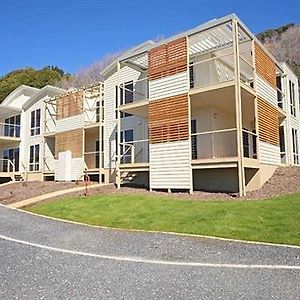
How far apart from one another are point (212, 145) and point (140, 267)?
13.1 metres

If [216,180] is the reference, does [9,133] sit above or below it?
above

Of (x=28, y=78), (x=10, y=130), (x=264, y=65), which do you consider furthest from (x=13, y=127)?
(x=28, y=78)

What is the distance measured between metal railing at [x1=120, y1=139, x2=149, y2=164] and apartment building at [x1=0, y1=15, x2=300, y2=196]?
69 millimetres

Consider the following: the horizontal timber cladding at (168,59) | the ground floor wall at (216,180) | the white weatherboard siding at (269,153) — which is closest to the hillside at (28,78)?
the horizontal timber cladding at (168,59)

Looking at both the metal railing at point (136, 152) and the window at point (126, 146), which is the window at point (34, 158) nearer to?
the window at point (126, 146)

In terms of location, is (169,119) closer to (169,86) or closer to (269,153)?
(169,86)

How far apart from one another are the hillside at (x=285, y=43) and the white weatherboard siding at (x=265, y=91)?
87.0 ft

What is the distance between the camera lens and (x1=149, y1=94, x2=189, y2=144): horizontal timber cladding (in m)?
17.1

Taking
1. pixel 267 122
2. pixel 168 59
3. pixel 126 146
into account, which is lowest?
pixel 126 146

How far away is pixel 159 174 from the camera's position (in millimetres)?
17656

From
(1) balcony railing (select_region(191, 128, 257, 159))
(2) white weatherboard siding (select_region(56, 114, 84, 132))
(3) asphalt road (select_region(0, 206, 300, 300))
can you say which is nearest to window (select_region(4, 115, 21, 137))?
(2) white weatherboard siding (select_region(56, 114, 84, 132))

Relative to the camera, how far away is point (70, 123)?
1115 inches

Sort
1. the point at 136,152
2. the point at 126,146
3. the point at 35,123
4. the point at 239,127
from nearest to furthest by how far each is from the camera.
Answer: the point at 239,127
the point at 136,152
the point at 126,146
the point at 35,123

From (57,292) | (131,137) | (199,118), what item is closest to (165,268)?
(57,292)
